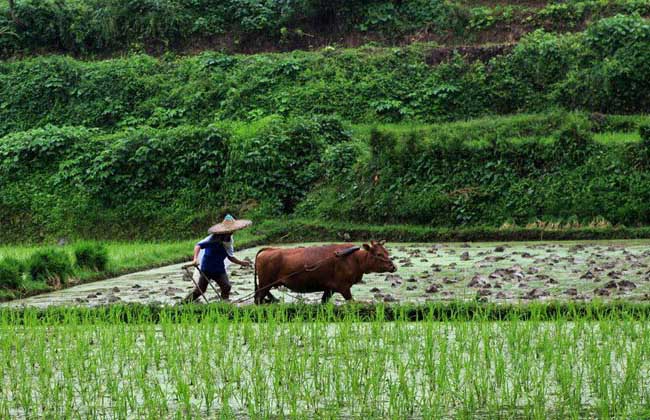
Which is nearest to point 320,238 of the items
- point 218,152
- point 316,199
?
point 316,199

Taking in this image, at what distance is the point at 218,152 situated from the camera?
21469 mm

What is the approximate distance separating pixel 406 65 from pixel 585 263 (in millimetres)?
12612

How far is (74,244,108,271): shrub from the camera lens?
13867 mm

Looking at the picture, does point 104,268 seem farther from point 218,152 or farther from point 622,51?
point 622,51

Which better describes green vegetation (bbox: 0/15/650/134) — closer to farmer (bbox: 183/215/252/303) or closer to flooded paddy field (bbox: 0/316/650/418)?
farmer (bbox: 183/215/252/303)

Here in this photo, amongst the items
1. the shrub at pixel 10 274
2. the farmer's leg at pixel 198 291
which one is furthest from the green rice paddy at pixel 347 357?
the shrub at pixel 10 274

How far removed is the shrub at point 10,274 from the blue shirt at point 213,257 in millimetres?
3028

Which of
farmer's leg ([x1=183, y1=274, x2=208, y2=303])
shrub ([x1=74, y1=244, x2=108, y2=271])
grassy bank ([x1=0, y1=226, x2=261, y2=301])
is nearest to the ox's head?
farmer's leg ([x1=183, y1=274, x2=208, y2=303])

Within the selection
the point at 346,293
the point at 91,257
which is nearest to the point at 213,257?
the point at 346,293

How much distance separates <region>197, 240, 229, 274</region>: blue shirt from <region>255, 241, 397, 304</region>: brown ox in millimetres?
596

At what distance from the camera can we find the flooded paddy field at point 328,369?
5891 mm

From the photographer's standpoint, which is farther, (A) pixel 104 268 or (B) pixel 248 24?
(B) pixel 248 24

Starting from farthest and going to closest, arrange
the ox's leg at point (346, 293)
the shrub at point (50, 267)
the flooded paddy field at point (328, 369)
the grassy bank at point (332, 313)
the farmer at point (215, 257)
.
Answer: the shrub at point (50, 267)
the farmer at point (215, 257)
the ox's leg at point (346, 293)
the grassy bank at point (332, 313)
the flooded paddy field at point (328, 369)

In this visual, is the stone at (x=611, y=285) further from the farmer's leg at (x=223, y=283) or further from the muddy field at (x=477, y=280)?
the farmer's leg at (x=223, y=283)
